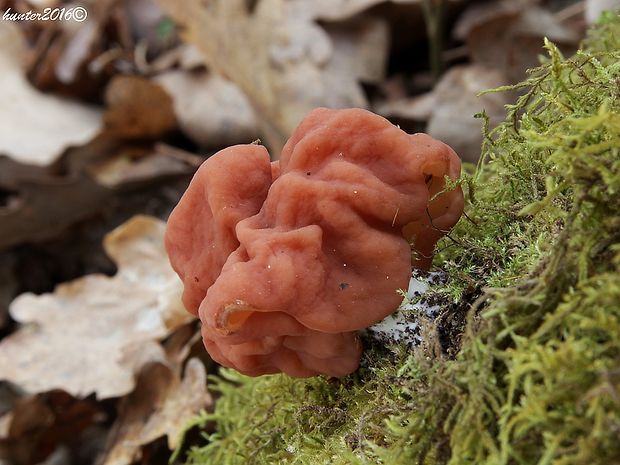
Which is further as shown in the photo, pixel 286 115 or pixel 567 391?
pixel 286 115

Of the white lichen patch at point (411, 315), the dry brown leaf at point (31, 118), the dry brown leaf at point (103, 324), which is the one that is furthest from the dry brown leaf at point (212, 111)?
the white lichen patch at point (411, 315)

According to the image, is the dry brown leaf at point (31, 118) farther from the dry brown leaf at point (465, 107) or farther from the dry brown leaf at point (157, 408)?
the dry brown leaf at point (465, 107)

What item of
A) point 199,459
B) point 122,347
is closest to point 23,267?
point 122,347

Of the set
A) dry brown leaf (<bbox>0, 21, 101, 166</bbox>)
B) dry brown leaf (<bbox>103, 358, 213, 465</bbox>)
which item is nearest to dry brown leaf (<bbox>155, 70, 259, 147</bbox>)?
dry brown leaf (<bbox>0, 21, 101, 166</bbox>)

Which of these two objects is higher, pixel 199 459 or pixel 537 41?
pixel 537 41

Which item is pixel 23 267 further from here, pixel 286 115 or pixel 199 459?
pixel 199 459
